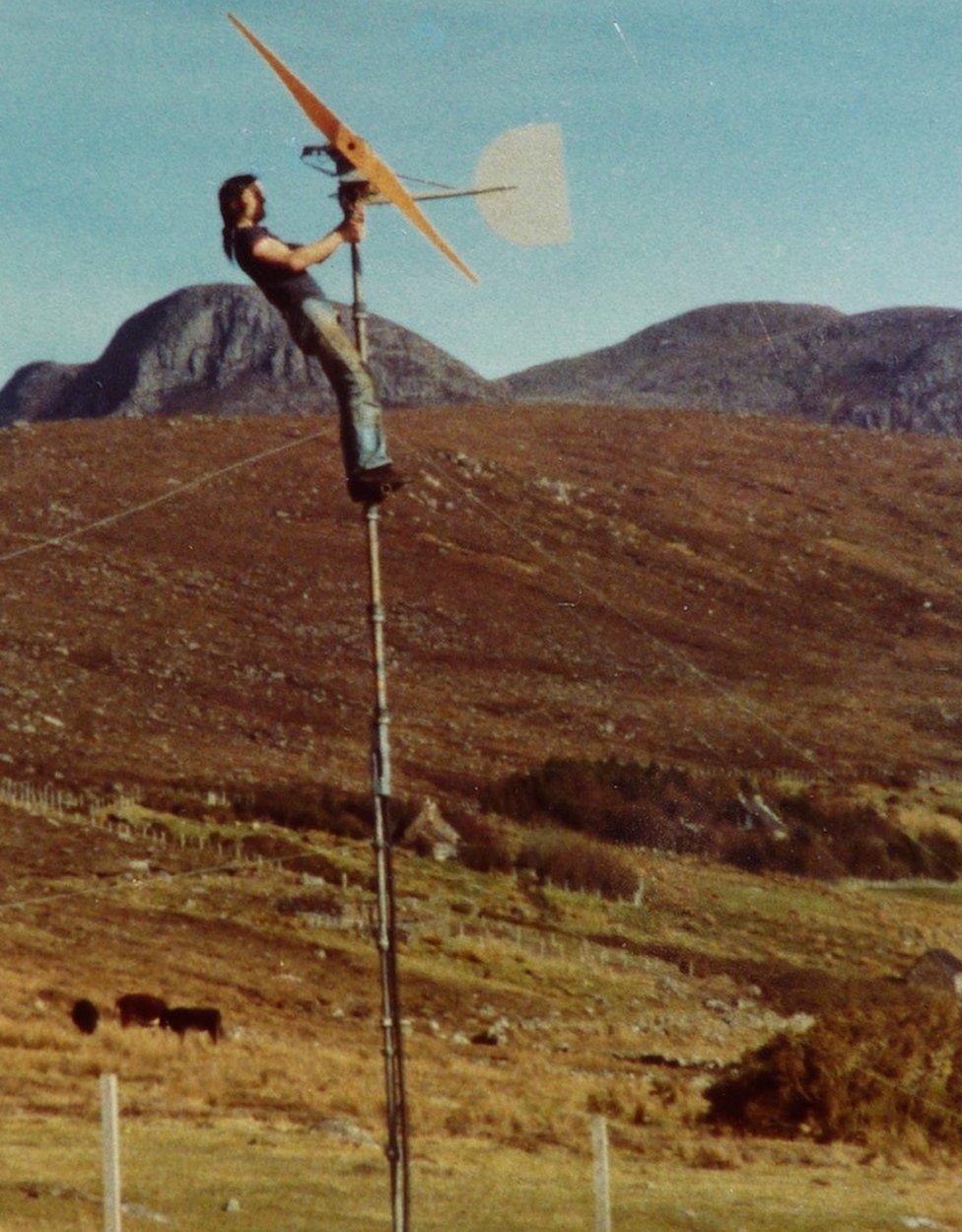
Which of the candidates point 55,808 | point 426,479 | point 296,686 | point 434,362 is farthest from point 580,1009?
point 434,362

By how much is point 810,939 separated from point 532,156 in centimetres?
2353

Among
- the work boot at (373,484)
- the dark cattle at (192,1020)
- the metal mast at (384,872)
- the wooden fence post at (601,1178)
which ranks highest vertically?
the work boot at (373,484)

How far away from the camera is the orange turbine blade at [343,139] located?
38.2ft

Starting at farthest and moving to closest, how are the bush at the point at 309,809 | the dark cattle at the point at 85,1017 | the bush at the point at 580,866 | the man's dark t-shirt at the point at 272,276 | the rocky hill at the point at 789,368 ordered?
the rocky hill at the point at 789,368 < the bush at the point at 580,866 < the bush at the point at 309,809 < the dark cattle at the point at 85,1017 < the man's dark t-shirt at the point at 272,276

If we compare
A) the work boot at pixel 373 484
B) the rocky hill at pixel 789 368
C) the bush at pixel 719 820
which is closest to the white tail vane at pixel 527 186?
the work boot at pixel 373 484

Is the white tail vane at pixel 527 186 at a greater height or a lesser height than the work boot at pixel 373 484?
greater

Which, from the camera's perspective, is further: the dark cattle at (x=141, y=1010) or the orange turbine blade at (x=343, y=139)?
the dark cattle at (x=141, y=1010)

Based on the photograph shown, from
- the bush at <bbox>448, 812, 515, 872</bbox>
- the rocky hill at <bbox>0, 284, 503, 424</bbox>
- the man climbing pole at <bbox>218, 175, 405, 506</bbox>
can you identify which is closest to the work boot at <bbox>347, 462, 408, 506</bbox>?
the man climbing pole at <bbox>218, 175, 405, 506</bbox>

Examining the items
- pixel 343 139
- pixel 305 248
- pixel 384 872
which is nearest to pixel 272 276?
pixel 305 248

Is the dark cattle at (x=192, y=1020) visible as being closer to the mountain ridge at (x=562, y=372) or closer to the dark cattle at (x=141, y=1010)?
the dark cattle at (x=141, y=1010)

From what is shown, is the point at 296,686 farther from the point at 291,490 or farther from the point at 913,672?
the point at 913,672

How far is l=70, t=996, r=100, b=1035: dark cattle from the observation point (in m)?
21.9

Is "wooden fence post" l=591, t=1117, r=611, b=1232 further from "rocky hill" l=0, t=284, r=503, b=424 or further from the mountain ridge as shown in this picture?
"rocky hill" l=0, t=284, r=503, b=424

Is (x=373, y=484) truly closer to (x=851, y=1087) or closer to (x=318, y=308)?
(x=318, y=308)
